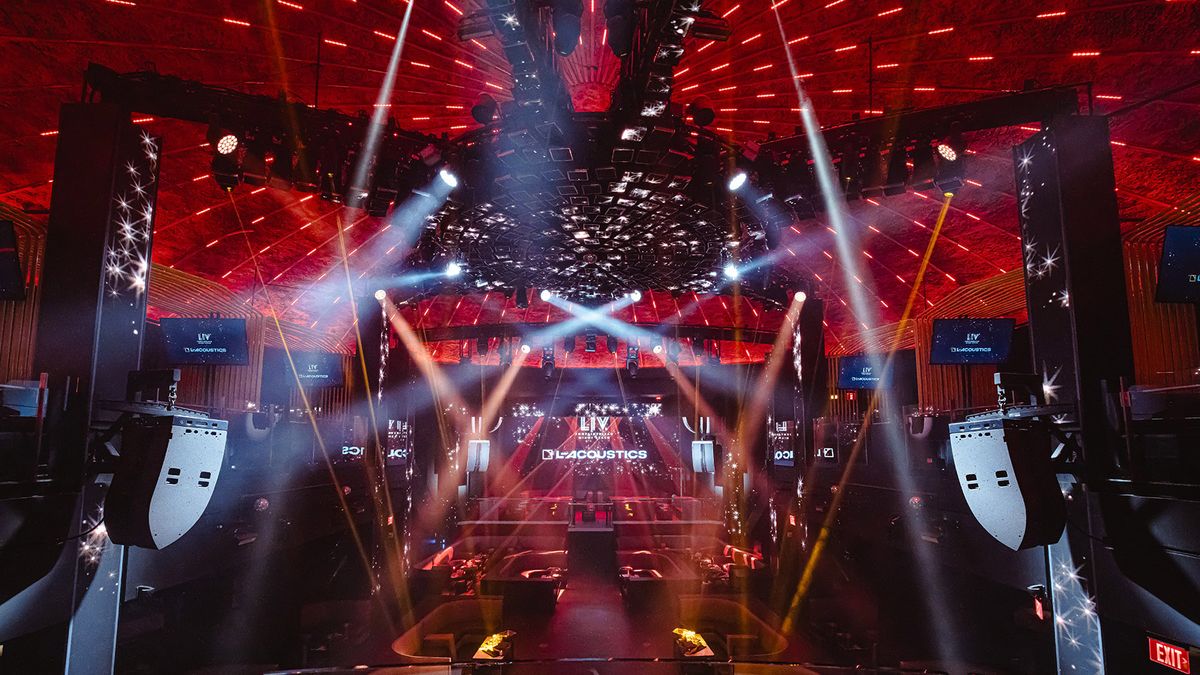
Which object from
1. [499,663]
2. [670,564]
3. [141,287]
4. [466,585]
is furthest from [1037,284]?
[466,585]

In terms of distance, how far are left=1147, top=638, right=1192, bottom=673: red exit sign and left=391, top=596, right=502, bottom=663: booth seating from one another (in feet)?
25.6

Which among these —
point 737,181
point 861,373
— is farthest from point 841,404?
point 737,181

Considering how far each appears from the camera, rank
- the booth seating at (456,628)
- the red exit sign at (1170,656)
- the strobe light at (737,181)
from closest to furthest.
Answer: the red exit sign at (1170,656)
the strobe light at (737,181)
the booth seating at (456,628)

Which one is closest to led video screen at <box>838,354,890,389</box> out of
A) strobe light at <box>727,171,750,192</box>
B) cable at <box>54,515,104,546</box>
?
strobe light at <box>727,171,750,192</box>

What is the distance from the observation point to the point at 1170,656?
418cm

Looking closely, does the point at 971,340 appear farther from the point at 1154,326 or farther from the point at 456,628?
the point at 456,628

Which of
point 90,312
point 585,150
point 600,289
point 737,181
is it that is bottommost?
point 90,312

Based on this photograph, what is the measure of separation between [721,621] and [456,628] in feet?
14.3

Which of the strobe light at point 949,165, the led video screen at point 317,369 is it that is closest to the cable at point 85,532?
the led video screen at point 317,369

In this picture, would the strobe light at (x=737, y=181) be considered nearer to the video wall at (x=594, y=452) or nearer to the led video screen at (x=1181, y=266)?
the led video screen at (x=1181, y=266)

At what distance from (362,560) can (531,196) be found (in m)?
7.77

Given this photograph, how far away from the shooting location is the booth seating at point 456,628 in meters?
8.98

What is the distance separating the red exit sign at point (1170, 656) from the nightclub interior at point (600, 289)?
0.14 feet

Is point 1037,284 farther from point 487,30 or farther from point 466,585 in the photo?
point 466,585
